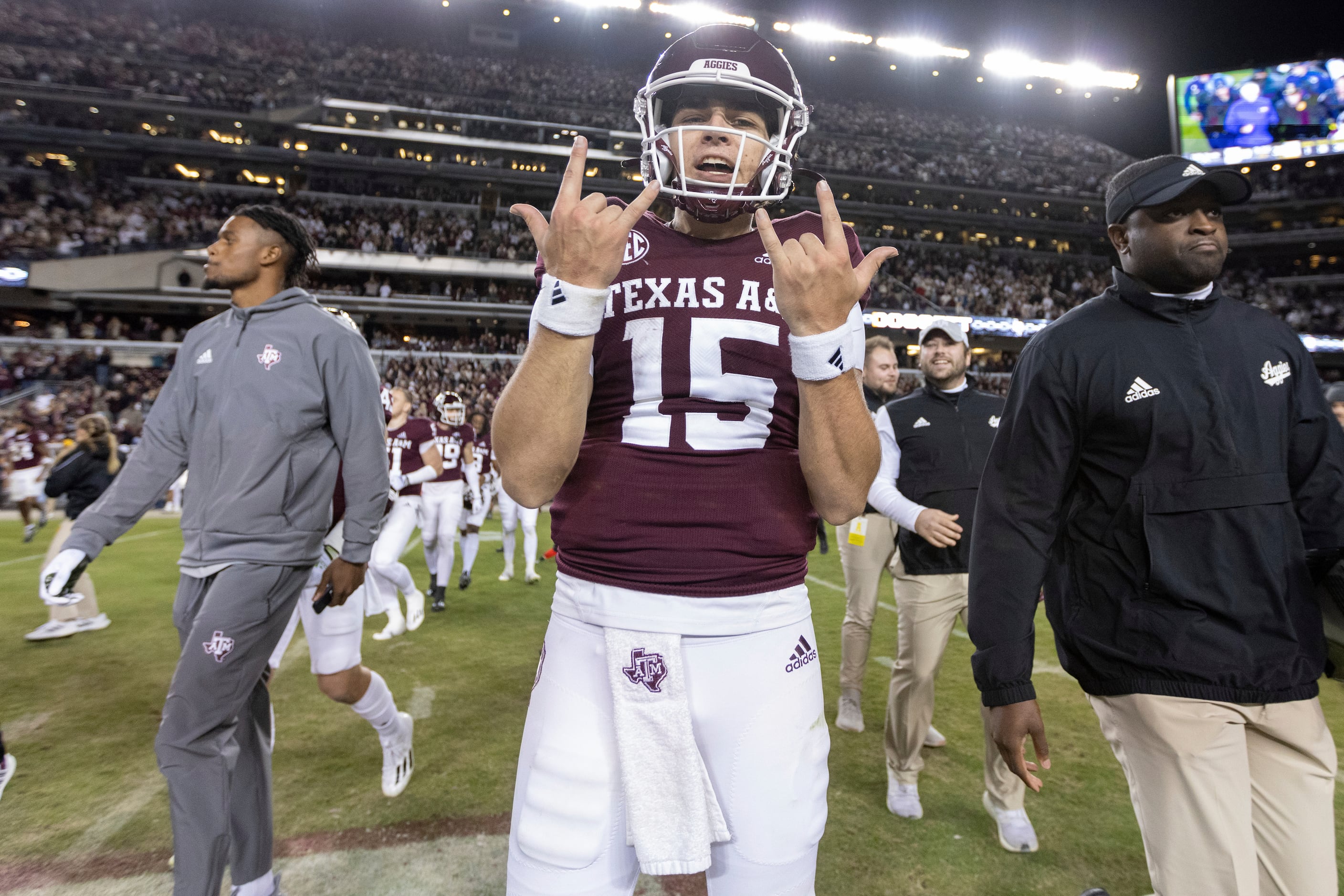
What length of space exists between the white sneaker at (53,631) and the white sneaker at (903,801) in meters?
6.90

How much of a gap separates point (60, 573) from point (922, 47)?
152 feet

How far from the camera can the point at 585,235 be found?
123cm

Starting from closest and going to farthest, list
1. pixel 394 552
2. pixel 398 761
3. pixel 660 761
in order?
pixel 660 761 < pixel 398 761 < pixel 394 552

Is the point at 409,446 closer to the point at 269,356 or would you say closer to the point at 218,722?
the point at 269,356

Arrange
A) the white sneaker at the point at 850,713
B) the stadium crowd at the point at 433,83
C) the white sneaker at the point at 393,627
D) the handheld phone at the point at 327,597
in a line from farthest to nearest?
the stadium crowd at the point at 433,83
the white sneaker at the point at 393,627
the white sneaker at the point at 850,713
the handheld phone at the point at 327,597

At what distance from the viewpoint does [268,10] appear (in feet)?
124

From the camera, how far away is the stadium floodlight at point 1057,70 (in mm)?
40031

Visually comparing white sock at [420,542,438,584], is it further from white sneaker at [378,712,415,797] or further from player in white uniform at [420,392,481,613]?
white sneaker at [378,712,415,797]

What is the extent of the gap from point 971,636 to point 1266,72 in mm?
37008

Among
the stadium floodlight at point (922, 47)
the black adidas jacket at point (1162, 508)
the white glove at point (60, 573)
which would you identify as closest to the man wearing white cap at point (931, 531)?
the black adidas jacket at point (1162, 508)

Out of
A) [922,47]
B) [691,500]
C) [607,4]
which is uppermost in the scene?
[607,4]

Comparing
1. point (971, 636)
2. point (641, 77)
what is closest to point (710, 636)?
point (971, 636)

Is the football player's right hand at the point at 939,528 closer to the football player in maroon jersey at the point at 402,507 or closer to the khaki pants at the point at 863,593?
the khaki pants at the point at 863,593

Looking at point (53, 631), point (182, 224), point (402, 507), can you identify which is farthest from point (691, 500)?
point (182, 224)
